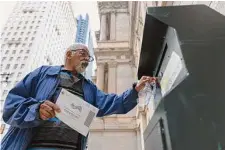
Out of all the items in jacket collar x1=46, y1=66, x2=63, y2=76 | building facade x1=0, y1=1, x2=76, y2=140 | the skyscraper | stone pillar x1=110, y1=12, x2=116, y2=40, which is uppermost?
the skyscraper

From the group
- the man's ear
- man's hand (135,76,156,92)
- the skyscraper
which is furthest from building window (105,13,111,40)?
the skyscraper

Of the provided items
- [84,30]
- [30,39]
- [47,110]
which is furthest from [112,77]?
[84,30]

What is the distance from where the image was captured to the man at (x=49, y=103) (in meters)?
1.25

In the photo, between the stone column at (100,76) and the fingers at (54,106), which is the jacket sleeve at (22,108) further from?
the stone column at (100,76)

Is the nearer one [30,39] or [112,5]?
[112,5]

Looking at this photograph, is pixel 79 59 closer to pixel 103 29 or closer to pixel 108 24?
pixel 103 29

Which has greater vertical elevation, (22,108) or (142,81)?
(142,81)

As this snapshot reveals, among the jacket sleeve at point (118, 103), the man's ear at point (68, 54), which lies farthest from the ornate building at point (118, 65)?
the jacket sleeve at point (118, 103)

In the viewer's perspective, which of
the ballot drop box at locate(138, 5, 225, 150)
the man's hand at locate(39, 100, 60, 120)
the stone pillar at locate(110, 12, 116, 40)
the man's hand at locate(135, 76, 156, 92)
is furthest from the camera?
the stone pillar at locate(110, 12, 116, 40)

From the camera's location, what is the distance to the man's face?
169 centimetres

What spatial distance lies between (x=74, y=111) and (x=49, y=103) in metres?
0.16

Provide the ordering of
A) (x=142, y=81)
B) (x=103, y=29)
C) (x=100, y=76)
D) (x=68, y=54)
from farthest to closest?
(x=103, y=29)
(x=100, y=76)
(x=68, y=54)
(x=142, y=81)

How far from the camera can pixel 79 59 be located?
5.56ft

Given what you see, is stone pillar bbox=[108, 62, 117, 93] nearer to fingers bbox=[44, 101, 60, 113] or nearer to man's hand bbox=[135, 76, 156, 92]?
man's hand bbox=[135, 76, 156, 92]
